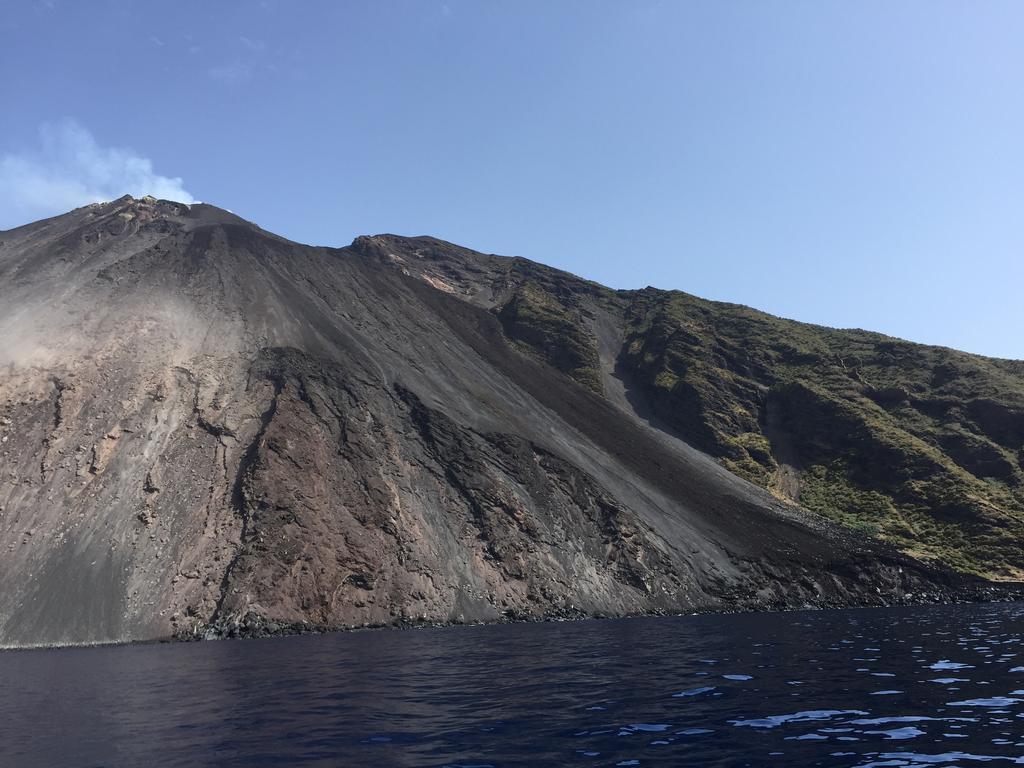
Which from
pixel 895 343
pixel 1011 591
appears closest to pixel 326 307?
pixel 1011 591

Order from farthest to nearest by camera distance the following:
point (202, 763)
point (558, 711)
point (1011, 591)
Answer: point (1011, 591) < point (558, 711) < point (202, 763)

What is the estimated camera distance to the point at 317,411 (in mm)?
54406

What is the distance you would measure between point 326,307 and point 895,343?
79.9 meters

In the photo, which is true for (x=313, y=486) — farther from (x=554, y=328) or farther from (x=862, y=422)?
(x=862, y=422)

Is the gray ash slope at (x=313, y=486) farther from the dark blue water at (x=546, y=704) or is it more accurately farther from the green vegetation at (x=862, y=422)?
the dark blue water at (x=546, y=704)

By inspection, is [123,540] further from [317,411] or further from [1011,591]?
[1011,591]

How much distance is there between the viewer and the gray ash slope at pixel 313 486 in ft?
134

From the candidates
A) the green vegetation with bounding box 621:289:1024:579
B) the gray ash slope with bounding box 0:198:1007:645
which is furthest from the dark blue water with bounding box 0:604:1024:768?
the green vegetation with bounding box 621:289:1024:579

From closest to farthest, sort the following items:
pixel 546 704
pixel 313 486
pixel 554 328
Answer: pixel 546 704
pixel 313 486
pixel 554 328

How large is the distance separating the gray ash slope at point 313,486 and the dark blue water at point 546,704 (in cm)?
1248

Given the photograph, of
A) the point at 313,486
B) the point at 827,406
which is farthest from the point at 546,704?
the point at 827,406

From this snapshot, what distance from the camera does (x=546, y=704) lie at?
591 inches

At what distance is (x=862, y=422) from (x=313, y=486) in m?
63.8

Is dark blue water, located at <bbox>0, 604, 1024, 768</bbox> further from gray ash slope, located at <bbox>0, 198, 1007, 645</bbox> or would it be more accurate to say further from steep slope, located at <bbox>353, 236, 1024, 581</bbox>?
steep slope, located at <bbox>353, 236, 1024, 581</bbox>
